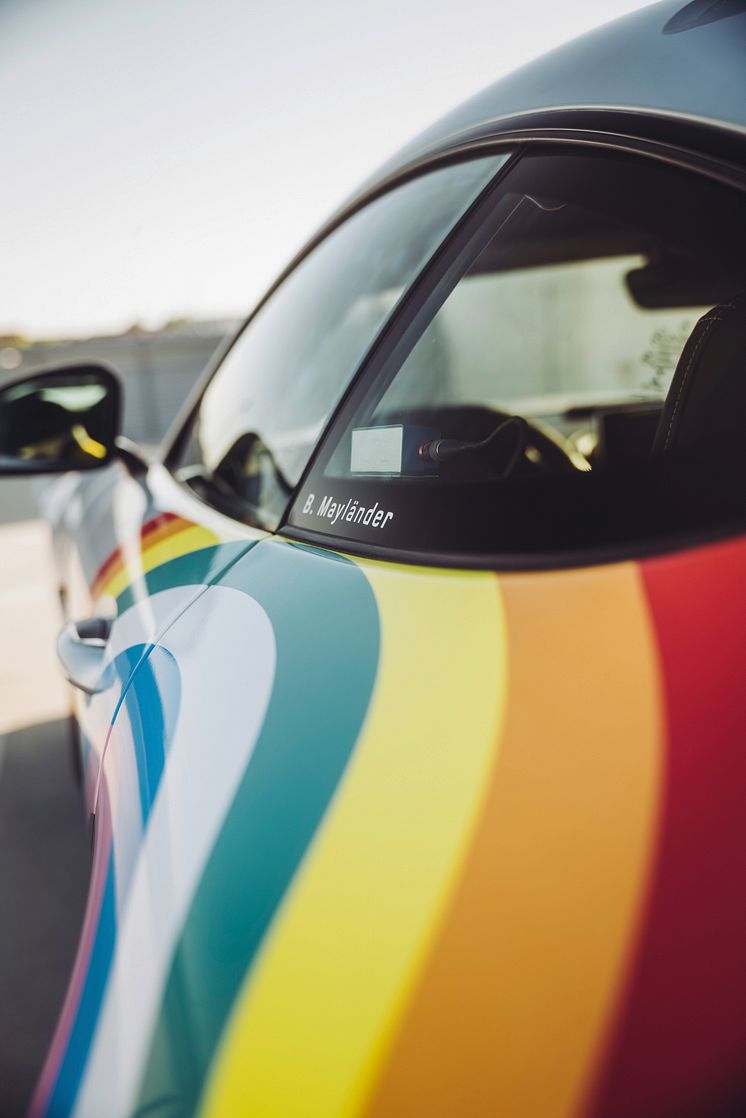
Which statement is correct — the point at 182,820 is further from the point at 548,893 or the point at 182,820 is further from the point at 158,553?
the point at 158,553

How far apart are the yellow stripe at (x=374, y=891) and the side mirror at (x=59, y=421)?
1551 millimetres

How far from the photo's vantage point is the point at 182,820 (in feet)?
2.76

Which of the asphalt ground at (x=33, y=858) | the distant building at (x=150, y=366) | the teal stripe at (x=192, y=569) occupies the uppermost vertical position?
the teal stripe at (x=192, y=569)

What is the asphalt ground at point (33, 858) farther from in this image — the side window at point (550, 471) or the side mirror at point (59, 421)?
the side window at point (550, 471)

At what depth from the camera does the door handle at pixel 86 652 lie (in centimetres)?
141

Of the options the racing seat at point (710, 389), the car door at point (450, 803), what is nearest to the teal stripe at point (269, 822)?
the car door at point (450, 803)

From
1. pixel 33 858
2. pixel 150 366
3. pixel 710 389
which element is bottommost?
pixel 150 366

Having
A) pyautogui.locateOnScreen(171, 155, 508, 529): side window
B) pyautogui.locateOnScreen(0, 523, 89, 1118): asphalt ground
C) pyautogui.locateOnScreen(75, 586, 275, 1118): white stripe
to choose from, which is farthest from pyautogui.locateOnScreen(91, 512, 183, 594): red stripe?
pyautogui.locateOnScreen(0, 523, 89, 1118): asphalt ground

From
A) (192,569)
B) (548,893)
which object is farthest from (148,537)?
(548,893)

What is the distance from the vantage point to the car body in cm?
63

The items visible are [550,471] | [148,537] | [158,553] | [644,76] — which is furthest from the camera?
[148,537]

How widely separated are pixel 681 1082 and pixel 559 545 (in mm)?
478

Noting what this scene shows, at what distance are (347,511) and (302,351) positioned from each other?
725 mm

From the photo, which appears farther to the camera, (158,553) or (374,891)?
(158,553)
